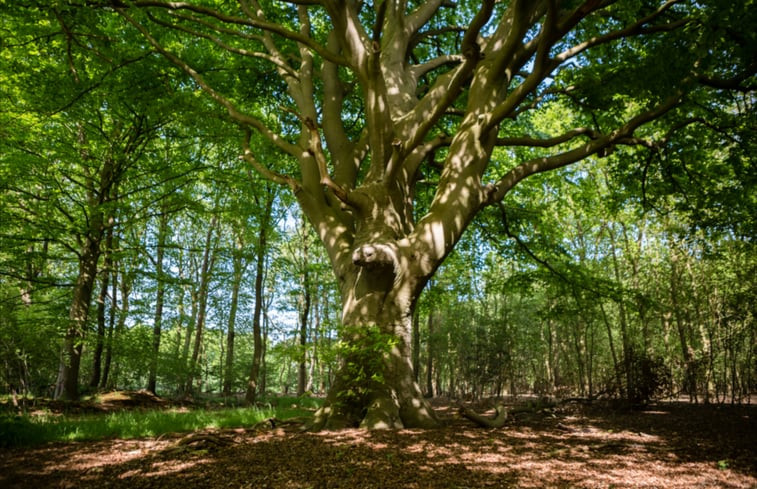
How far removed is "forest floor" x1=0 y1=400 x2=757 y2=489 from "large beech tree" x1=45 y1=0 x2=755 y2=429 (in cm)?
81

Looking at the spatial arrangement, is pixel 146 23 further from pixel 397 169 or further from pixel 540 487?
pixel 540 487

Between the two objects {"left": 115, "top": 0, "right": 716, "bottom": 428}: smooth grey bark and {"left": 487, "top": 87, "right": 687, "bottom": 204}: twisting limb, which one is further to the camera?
{"left": 487, "top": 87, "right": 687, "bottom": 204}: twisting limb

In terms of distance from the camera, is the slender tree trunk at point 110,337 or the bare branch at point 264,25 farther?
the slender tree trunk at point 110,337

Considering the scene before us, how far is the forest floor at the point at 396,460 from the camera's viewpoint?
2.88 meters

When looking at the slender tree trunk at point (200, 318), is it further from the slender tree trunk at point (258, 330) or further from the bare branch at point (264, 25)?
the bare branch at point (264, 25)

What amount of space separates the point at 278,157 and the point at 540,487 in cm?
835

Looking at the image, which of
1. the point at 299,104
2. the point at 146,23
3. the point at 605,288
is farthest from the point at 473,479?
the point at 146,23

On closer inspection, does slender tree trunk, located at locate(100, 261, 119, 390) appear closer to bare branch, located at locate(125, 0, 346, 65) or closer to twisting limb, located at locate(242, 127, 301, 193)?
twisting limb, located at locate(242, 127, 301, 193)

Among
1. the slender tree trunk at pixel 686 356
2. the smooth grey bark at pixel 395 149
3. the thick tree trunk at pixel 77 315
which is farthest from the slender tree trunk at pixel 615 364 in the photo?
the thick tree trunk at pixel 77 315

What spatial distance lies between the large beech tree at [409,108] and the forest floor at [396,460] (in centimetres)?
81

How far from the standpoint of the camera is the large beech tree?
443 cm

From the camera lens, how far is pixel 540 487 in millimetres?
2732

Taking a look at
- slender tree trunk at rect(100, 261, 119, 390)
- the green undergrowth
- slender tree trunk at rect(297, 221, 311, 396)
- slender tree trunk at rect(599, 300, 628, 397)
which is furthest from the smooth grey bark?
slender tree trunk at rect(100, 261, 119, 390)

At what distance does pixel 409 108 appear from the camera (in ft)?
22.3
